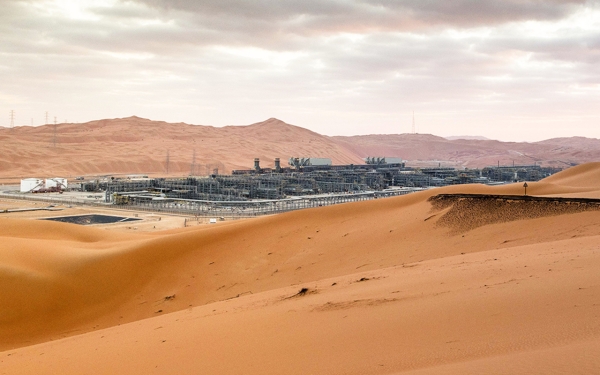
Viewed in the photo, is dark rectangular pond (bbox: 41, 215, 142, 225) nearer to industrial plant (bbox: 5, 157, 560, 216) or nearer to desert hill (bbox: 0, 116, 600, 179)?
industrial plant (bbox: 5, 157, 560, 216)

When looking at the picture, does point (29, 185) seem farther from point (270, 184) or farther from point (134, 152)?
point (134, 152)

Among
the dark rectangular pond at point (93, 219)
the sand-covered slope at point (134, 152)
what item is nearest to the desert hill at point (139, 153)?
the sand-covered slope at point (134, 152)

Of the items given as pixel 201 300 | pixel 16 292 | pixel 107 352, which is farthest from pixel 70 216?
pixel 107 352

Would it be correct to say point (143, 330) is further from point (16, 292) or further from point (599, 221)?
point (599, 221)

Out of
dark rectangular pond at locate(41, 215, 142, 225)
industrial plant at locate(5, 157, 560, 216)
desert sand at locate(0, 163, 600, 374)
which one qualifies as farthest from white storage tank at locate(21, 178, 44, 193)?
desert sand at locate(0, 163, 600, 374)

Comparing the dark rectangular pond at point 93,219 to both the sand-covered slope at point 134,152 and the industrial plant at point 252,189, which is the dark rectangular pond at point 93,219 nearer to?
the industrial plant at point 252,189

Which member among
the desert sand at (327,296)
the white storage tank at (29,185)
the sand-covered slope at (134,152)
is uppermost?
the sand-covered slope at (134,152)

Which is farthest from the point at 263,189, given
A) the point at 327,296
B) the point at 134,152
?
the point at 134,152
